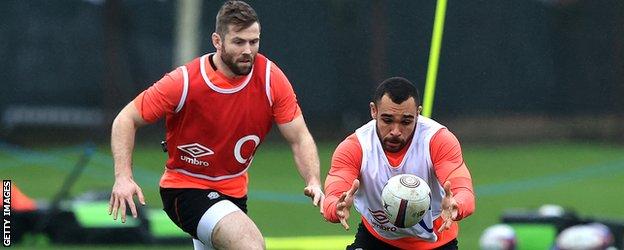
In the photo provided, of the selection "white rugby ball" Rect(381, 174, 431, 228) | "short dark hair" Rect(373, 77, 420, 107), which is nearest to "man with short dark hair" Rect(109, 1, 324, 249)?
"white rugby ball" Rect(381, 174, 431, 228)

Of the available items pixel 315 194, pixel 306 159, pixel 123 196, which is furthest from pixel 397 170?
pixel 123 196

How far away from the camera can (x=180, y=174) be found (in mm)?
9117

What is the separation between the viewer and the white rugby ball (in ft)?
25.9

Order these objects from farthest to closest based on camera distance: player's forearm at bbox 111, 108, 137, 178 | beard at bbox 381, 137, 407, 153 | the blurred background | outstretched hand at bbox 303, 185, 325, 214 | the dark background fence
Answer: the dark background fence, the blurred background, player's forearm at bbox 111, 108, 137, 178, outstretched hand at bbox 303, 185, 325, 214, beard at bbox 381, 137, 407, 153

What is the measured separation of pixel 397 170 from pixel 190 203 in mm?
1416

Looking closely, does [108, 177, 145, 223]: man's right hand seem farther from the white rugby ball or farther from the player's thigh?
the white rugby ball

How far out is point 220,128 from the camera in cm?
889

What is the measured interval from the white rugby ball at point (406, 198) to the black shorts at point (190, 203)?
1372 millimetres

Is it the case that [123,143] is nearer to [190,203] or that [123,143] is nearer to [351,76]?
[190,203]

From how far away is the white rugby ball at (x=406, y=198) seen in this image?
7898mm

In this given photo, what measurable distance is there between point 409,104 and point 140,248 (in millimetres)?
5657

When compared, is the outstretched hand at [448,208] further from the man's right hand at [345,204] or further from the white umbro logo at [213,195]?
the white umbro logo at [213,195]

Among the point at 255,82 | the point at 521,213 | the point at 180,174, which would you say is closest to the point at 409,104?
the point at 255,82

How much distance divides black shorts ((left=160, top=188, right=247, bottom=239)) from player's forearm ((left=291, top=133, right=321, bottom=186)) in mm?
523
